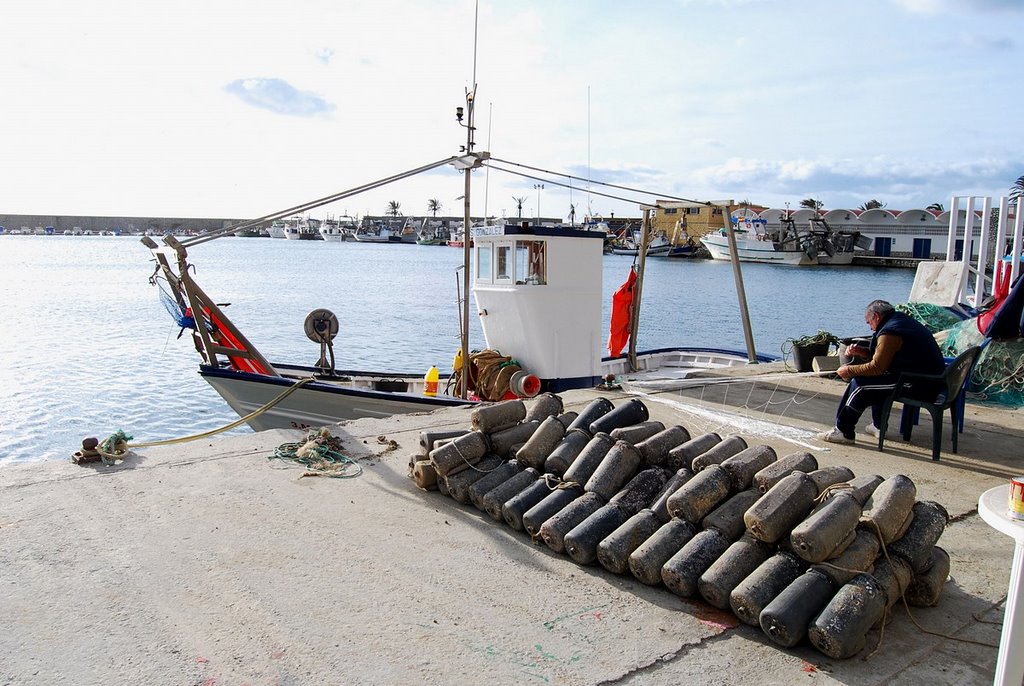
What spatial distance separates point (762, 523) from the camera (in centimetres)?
409

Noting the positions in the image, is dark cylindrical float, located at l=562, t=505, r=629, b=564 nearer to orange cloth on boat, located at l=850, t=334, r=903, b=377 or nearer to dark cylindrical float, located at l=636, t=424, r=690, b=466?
dark cylindrical float, located at l=636, t=424, r=690, b=466

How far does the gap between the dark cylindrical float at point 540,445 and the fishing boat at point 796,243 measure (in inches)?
3184

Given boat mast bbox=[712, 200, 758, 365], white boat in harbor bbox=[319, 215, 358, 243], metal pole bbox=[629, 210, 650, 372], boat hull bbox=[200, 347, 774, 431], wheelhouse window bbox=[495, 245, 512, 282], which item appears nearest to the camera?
boat hull bbox=[200, 347, 774, 431]

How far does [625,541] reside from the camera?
4492 mm

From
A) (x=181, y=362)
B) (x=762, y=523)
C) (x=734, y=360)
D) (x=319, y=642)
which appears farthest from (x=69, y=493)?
(x=181, y=362)

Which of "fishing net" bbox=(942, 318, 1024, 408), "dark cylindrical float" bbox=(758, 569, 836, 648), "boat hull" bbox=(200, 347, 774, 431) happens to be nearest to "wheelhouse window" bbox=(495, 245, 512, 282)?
"boat hull" bbox=(200, 347, 774, 431)

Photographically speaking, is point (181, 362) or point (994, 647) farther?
point (181, 362)

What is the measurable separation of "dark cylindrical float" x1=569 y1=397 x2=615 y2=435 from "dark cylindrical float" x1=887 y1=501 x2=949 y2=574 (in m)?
2.29

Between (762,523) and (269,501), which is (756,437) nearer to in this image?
(762,523)

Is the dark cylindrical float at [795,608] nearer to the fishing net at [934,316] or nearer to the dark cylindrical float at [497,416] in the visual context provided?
the dark cylindrical float at [497,416]

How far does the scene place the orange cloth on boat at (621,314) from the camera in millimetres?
13250

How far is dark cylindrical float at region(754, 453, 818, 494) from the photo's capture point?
4539mm

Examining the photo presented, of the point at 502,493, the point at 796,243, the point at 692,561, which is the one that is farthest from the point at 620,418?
the point at 796,243

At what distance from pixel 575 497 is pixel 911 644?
2.09 metres
